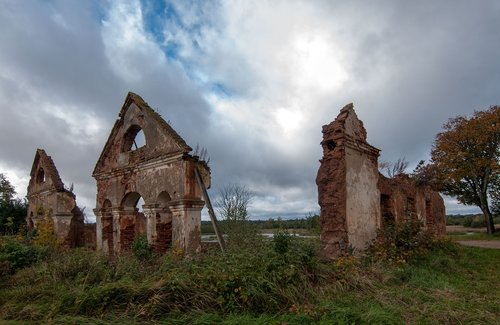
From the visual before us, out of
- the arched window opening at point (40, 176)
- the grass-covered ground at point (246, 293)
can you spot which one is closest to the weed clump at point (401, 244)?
the grass-covered ground at point (246, 293)

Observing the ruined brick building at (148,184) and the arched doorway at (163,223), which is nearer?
the ruined brick building at (148,184)

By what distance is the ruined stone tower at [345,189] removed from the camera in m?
9.49

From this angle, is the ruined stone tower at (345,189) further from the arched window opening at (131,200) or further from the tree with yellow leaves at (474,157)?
the tree with yellow leaves at (474,157)

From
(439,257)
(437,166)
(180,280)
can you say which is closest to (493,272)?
(439,257)

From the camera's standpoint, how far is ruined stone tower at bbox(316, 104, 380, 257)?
9.49 metres

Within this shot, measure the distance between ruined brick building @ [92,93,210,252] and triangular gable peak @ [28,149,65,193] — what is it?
4290 millimetres

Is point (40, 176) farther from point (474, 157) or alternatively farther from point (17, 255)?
point (474, 157)

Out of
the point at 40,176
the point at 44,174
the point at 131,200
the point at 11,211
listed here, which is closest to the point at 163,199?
the point at 131,200

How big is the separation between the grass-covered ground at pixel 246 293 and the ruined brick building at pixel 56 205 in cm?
991

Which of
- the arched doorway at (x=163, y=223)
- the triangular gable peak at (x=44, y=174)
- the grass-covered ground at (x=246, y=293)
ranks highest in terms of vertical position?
the triangular gable peak at (x=44, y=174)

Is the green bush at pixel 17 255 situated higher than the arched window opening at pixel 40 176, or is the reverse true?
the arched window opening at pixel 40 176

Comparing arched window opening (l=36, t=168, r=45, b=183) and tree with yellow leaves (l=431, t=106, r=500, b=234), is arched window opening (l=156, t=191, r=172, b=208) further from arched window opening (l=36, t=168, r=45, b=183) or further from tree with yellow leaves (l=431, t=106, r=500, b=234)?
tree with yellow leaves (l=431, t=106, r=500, b=234)

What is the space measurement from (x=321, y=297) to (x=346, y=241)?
3260 millimetres

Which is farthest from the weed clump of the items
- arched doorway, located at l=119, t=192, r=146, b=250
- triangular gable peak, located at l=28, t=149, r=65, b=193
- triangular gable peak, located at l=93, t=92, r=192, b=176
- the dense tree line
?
the dense tree line
